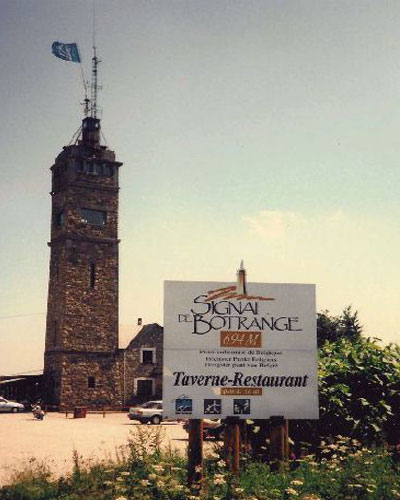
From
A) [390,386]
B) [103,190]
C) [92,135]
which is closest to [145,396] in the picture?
[103,190]

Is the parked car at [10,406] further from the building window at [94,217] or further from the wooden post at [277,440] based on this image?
the wooden post at [277,440]

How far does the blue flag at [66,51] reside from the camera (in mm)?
39991

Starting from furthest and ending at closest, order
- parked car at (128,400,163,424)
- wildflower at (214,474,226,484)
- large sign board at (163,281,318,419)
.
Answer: parked car at (128,400,163,424) < large sign board at (163,281,318,419) < wildflower at (214,474,226,484)

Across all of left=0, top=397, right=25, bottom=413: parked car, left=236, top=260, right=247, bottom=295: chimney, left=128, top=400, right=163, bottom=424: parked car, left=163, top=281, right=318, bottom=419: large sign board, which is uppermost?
left=236, top=260, right=247, bottom=295: chimney

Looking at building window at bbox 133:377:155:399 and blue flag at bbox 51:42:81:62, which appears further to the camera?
building window at bbox 133:377:155:399

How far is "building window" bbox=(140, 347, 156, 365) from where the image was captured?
45.3 meters

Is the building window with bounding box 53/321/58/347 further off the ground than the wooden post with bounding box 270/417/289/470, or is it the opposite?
the building window with bounding box 53/321/58/347

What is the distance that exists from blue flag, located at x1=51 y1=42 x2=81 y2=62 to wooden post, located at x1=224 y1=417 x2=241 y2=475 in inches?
1419

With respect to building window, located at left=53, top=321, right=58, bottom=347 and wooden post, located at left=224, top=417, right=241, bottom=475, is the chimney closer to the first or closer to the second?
wooden post, located at left=224, top=417, right=241, bottom=475

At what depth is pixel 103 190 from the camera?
44906 mm

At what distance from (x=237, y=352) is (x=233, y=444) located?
4.57 feet

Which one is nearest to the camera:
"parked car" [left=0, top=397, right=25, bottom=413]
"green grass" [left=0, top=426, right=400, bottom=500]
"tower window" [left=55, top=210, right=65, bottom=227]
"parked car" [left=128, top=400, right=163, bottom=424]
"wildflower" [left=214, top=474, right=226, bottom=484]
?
"wildflower" [left=214, top=474, right=226, bottom=484]

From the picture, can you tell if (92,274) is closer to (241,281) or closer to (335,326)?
(335,326)

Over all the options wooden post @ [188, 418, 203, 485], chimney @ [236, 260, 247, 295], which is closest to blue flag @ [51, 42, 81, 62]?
chimney @ [236, 260, 247, 295]
